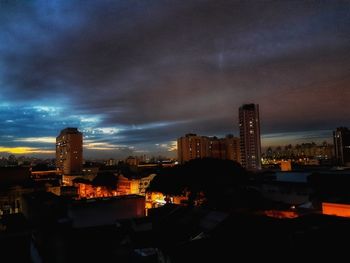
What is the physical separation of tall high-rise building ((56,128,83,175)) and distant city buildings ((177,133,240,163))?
45408 millimetres

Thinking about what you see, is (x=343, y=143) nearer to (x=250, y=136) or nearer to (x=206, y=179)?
(x=250, y=136)

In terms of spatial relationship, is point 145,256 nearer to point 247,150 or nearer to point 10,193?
point 10,193

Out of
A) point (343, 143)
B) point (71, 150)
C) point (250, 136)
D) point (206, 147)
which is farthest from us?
point (206, 147)

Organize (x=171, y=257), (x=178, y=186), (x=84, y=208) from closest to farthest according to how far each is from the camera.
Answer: (x=171, y=257) → (x=84, y=208) → (x=178, y=186)

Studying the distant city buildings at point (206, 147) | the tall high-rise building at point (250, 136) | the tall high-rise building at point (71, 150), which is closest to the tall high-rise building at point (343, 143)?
the tall high-rise building at point (250, 136)

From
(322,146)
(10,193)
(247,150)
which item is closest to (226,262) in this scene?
(10,193)

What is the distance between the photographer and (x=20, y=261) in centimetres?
1424

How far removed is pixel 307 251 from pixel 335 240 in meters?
1.15

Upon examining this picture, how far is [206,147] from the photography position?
461ft

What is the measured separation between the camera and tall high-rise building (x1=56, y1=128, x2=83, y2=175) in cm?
11850

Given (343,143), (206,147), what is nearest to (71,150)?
(206,147)

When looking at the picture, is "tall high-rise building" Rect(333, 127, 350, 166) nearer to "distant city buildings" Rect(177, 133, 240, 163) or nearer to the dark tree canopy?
"distant city buildings" Rect(177, 133, 240, 163)

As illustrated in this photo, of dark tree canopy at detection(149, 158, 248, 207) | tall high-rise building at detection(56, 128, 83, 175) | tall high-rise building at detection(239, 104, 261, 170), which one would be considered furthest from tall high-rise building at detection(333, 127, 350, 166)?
tall high-rise building at detection(56, 128, 83, 175)

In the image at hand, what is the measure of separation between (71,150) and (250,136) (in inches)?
2755
